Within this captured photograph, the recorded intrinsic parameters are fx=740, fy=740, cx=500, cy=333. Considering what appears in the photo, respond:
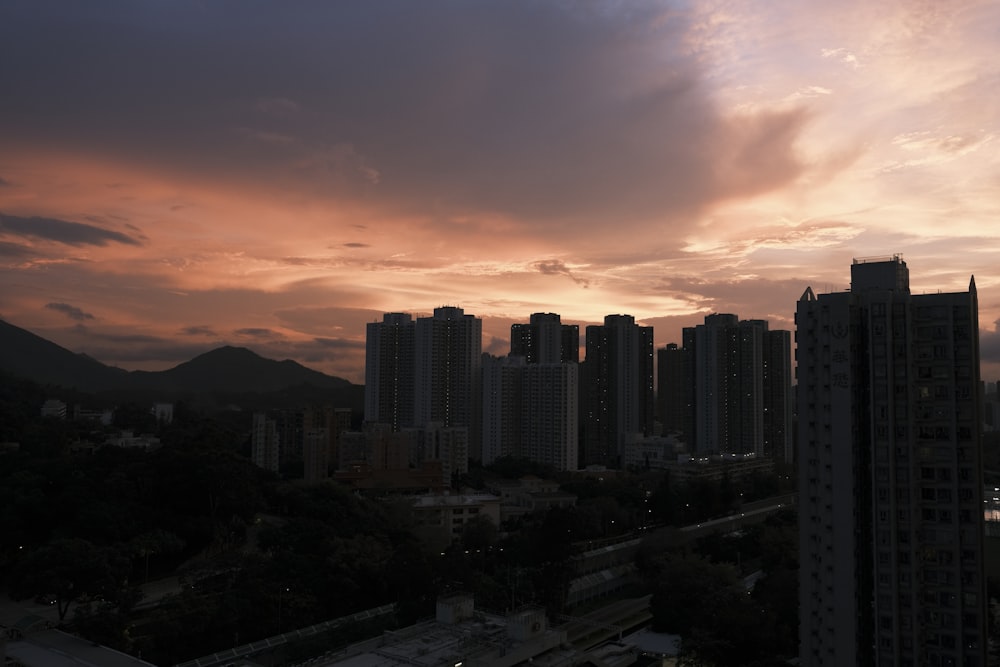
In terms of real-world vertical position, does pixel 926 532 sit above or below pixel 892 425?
below

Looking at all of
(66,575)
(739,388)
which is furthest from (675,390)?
(66,575)

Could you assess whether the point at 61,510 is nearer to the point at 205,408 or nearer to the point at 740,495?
the point at 740,495

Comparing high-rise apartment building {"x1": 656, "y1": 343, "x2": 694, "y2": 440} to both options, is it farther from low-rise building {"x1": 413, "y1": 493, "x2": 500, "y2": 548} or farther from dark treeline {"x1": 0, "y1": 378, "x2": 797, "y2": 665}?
low-rise building {"x1": 413, "y1": 493, "x2": 500, "y2": 548}

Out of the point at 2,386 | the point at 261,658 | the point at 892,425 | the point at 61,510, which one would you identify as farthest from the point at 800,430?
the point at 2,386

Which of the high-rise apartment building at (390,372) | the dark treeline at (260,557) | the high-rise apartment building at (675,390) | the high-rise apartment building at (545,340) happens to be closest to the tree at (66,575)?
the dark treeline at (260,557)

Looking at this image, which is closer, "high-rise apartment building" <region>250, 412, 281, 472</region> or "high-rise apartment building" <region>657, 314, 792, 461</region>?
"high-rise apartment building" <region>250, 412, 281, 472</region>

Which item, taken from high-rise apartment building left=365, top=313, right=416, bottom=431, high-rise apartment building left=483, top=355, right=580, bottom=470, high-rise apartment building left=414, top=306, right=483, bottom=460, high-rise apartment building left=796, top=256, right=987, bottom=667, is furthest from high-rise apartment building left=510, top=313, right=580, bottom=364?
high-rise apartment building left=796, top=256, right=987, bottom=667

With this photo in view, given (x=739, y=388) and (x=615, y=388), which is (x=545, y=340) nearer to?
(x=615, y=388)
